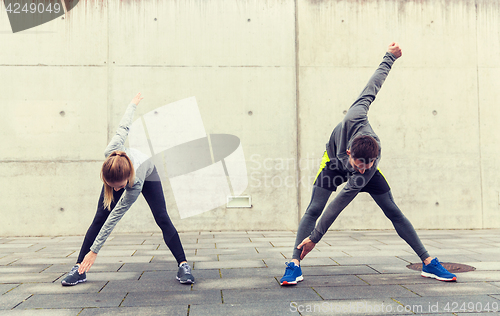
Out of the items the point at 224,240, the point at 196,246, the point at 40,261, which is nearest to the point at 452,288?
the point at 196,246

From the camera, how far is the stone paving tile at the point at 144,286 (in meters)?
2.99

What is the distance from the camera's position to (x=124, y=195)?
3.12 metres

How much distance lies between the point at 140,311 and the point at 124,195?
1031 millimetres

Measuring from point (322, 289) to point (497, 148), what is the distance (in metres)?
5.94

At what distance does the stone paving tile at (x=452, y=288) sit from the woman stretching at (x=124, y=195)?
1.90 m

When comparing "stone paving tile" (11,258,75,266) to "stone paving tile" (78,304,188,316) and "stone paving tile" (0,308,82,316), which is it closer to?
"stone paving tile" (0,308,82,316)

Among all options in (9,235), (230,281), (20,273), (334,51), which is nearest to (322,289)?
(230,281)

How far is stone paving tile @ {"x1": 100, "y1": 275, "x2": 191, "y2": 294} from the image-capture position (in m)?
2.99

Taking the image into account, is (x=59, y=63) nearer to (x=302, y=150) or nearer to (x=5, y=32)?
(x=5, y=32)

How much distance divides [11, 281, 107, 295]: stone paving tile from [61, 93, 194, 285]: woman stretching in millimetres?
75

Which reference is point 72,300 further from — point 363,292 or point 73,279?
point 363,292

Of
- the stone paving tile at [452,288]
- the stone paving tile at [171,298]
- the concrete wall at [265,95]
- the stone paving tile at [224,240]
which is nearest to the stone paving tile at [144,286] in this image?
the stone paving tile at [171,298]

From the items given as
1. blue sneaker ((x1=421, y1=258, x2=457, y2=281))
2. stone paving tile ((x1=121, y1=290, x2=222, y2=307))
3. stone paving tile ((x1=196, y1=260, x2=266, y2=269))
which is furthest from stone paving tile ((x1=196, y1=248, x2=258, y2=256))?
blue sneaker ((x1=421, y1=258, x2=457, y2=281))

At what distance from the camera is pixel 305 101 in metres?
6.84
